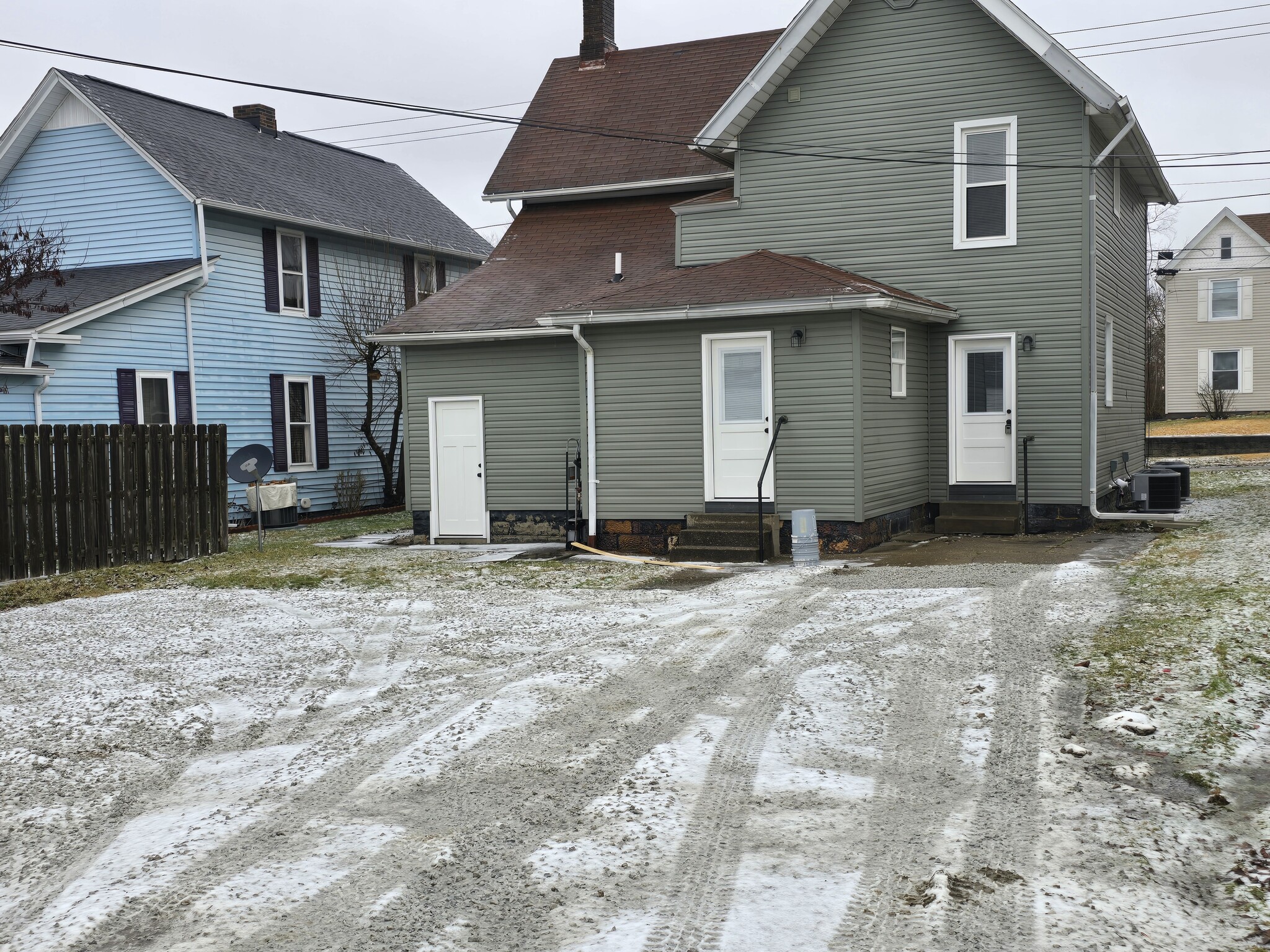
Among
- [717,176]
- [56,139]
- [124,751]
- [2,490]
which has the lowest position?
[124,751]

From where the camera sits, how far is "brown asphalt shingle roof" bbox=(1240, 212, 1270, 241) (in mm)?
39844

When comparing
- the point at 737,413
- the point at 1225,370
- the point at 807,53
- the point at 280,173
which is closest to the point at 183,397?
the point at 280,173

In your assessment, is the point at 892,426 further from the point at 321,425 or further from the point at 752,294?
the point at 321,425

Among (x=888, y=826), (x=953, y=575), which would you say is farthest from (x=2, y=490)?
(x=888, y=826)

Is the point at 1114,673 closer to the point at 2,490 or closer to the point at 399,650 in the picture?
→ the point at 399,650

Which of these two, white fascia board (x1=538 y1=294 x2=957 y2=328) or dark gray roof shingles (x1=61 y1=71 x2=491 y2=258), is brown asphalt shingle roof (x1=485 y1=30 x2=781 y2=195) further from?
dark gray roof shingles (x1=61 y1=71 x2=491 y2=258)

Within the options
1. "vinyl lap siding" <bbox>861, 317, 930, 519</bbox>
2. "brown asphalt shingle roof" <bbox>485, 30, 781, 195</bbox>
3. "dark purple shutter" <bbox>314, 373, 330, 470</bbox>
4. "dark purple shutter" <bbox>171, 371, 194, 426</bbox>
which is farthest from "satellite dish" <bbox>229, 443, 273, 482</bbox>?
"vinyl lap siding" <bbox>861, 317, 930, 519</bbox>

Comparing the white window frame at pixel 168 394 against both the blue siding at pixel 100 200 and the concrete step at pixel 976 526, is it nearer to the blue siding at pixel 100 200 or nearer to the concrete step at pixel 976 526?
the blue siding at pixel 100 200

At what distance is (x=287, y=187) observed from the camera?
23.1 m

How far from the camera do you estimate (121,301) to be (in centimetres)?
1862

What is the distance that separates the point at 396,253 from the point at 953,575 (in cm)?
1794

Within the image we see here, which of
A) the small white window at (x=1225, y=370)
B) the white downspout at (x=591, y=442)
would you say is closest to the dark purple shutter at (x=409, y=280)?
the white downspout at (x=591, y=442)

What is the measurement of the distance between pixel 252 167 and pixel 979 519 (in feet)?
52.1

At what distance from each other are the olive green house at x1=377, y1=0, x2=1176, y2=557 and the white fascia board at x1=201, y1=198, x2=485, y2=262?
5279 mm
